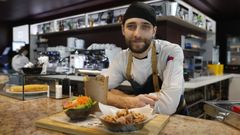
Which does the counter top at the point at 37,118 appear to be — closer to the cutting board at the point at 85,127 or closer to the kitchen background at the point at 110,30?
the cutting board at the point at 85,127

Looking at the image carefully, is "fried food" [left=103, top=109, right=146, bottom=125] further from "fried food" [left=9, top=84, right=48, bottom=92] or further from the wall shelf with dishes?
the wall shelf with dishes

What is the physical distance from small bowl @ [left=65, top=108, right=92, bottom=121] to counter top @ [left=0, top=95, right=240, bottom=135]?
0.10 meters

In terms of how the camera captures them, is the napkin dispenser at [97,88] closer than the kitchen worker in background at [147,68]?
Yes

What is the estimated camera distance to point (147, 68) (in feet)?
5.24

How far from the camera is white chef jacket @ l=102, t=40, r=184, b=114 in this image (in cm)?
137

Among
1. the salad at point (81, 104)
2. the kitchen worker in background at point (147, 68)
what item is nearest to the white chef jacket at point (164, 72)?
the kitchen worker in background at point (147, 68)

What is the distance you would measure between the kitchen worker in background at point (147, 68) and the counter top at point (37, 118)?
257 mm

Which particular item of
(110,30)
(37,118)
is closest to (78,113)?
(37,118)

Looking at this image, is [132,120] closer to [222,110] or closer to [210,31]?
[222,110]

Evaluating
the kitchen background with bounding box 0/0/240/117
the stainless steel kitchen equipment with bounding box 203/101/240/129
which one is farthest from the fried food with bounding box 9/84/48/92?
the kitchen background with bounding box 0/0/240/117

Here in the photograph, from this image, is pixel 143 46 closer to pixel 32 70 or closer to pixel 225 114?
pixel 225 114

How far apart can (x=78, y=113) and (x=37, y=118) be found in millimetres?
260

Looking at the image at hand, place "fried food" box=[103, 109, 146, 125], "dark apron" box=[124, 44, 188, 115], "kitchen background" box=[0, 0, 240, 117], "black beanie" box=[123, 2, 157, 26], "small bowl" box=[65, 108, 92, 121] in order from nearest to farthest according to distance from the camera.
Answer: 1. "fried food" box=[103, 109, 146, 125]
2. "small bowl" box=[65, 108, 92, 121]
3. "black beanie" box=[123, 2, 157, 26]
4. "dark apron" box=[124, 44, 188, 115]
5. "kitchen background" box=[0, 0, 240, 117]

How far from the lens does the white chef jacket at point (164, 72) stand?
4.49 feet
